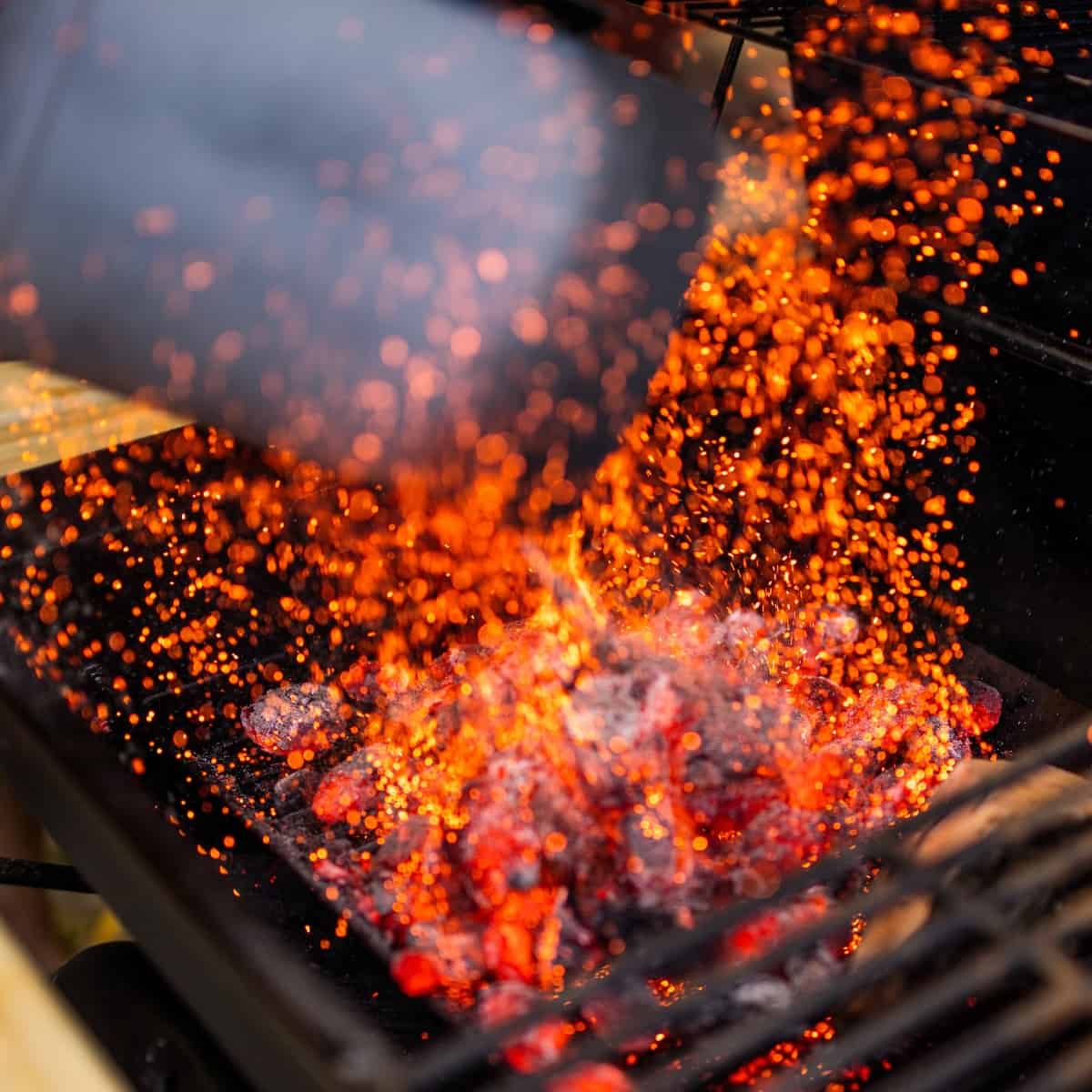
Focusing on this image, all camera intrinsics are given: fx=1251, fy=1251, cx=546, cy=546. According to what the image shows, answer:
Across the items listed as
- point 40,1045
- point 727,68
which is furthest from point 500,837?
point 727,68

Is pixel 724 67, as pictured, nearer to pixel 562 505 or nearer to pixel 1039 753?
pixel 562 505

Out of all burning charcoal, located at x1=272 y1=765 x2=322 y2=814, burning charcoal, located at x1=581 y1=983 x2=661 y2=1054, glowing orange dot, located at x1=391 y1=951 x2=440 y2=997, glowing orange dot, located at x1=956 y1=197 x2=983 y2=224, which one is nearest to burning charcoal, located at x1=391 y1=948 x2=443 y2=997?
glowing orange dot, located at x1=391 y1=951 x2=440 y2=997

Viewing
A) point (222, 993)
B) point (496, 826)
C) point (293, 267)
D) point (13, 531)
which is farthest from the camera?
point (13, 531)

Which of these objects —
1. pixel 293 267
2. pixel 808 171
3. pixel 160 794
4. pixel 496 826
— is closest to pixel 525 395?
pixel 293 267

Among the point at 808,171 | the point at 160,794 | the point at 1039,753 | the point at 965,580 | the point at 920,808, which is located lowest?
the point at 160,794

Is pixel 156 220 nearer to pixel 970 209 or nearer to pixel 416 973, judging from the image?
pixel 416 973
